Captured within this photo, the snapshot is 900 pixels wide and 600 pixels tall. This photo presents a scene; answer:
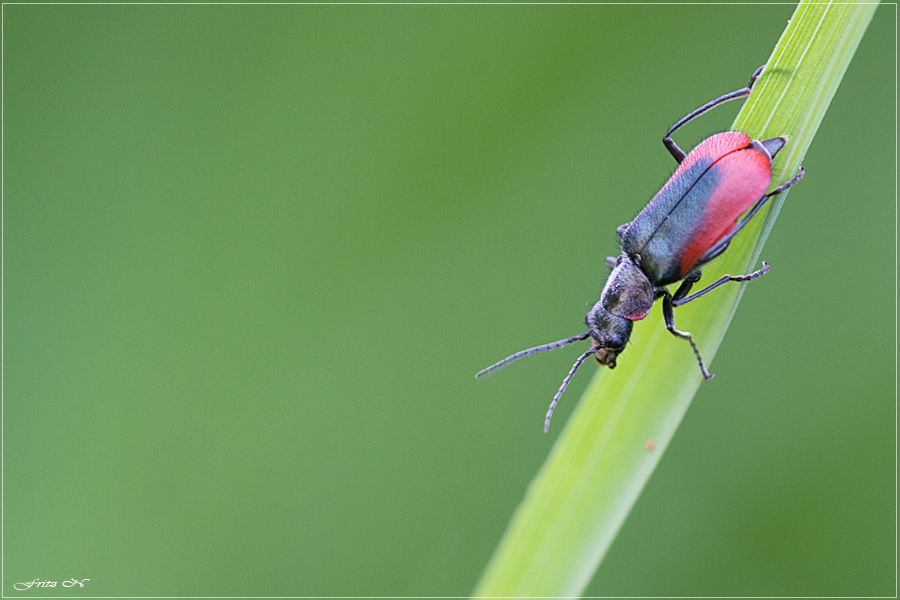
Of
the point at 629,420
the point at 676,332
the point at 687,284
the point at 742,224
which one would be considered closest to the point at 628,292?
the point at 687,284

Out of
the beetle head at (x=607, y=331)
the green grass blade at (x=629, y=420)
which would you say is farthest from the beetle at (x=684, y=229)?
the green grass blade at (x=629, y=420)

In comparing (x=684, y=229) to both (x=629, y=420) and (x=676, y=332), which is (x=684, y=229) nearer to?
(x=676, y=332)

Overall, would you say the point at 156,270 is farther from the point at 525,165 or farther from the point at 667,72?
the point at 667,72

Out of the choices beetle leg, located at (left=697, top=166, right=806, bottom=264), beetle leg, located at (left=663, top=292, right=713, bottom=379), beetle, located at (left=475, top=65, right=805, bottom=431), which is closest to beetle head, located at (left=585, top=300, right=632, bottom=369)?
beetle, located at (left=475, top=65, right=805, bottom=431)

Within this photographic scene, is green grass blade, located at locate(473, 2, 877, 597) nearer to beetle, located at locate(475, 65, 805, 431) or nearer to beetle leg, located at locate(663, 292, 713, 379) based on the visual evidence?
beetle leg, located at locate(663, 292, 713, 379)

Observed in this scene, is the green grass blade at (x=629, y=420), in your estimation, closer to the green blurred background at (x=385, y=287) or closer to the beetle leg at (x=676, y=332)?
the beetle leg at (x=676, y=332)

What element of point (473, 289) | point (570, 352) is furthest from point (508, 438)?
point (473, 289)
